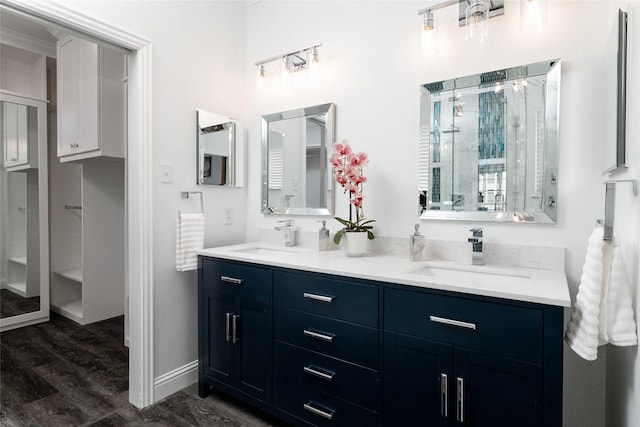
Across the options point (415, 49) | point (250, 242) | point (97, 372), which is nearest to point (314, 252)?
point (250, 242)

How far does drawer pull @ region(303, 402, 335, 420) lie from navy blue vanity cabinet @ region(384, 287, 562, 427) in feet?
0.89

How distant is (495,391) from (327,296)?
70 centimetres

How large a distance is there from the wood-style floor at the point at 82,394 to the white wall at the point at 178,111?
0.88ft

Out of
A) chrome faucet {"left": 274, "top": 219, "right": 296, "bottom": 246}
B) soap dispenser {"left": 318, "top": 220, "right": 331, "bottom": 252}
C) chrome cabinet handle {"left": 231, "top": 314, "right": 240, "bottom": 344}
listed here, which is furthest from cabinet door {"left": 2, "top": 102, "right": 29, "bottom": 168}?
soap dispenser {"left": 318, "top": 220, "right": 331, "bottom": 252}

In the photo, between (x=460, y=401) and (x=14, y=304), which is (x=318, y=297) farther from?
(x=14, y=304)

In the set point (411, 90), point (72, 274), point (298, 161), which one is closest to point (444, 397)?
point (411, 90)

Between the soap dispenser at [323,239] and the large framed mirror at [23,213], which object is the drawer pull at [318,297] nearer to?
the soap dispenser at [323,239]

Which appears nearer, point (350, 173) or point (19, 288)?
point (350, 173)

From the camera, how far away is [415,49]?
6.23 feet

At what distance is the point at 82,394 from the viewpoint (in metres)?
2.06

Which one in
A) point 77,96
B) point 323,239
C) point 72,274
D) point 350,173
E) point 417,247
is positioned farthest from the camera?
point 72,274

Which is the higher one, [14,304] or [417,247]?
[417,247]

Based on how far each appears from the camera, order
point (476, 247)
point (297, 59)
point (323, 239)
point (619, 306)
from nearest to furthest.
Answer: point (619, 306) → point (476, 247) → point (323, 239) → point (297, 59)

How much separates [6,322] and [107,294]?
30.2 inches
